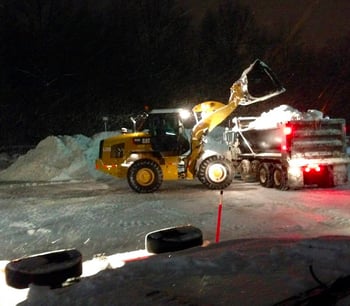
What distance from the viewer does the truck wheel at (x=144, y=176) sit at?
1764 cm

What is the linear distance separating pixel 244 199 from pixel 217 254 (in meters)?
11.0

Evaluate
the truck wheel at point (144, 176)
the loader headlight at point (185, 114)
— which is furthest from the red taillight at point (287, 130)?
the truck wheel at point (144, 176)

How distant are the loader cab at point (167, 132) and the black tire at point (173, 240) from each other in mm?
12024

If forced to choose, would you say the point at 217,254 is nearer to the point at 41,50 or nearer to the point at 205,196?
the point at 205,196

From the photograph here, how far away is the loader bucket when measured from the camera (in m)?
17.8

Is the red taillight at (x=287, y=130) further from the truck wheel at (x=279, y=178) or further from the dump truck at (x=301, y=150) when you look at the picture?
the truck wheel at (x=279, y=178)

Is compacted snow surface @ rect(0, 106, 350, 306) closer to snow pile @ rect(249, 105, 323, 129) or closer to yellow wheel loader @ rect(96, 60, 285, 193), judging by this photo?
yellow wheel loader @ rect(96, 60, 285, 193)

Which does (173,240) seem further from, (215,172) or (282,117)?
(282,117)

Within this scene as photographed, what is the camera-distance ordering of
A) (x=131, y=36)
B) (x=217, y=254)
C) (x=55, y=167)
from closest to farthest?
(x=217, y=254)
(x=55, y=167)
(x=131, y=36)

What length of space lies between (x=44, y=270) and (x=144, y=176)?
501 inches

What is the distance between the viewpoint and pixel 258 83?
739 inches

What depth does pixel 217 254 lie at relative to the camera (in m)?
4.64

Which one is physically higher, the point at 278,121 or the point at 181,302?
the point at 278,121

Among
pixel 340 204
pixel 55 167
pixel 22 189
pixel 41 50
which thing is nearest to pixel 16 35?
pixel 41 50
